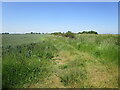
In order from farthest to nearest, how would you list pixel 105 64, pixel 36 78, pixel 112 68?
1. pixel 105 64
2. pixel 112 68
3. pixel 36 78

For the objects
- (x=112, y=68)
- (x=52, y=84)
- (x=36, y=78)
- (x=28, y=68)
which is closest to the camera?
(x=52, y=84)

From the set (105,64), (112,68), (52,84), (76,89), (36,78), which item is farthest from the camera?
(105,64)

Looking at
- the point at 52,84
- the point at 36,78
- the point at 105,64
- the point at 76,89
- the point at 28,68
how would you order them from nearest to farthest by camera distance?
the point at 76,89 → the point at 52,84 → the point at 36,78 → the point at 28,68 → the point at 105,64

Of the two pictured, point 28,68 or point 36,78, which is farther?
point 28,68

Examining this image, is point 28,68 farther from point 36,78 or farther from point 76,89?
point 76,89

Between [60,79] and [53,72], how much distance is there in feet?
2.46

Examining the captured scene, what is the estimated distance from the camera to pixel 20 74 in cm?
491

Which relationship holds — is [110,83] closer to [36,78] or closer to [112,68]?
[112,68]

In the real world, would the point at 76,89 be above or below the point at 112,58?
below

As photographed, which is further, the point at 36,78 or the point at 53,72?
the point at 53,72

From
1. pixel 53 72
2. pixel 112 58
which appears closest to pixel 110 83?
pixel 53 72

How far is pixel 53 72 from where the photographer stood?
562 cm

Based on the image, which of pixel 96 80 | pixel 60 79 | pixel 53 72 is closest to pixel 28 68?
pixel 53 72

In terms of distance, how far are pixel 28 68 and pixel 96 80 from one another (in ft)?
7.77
